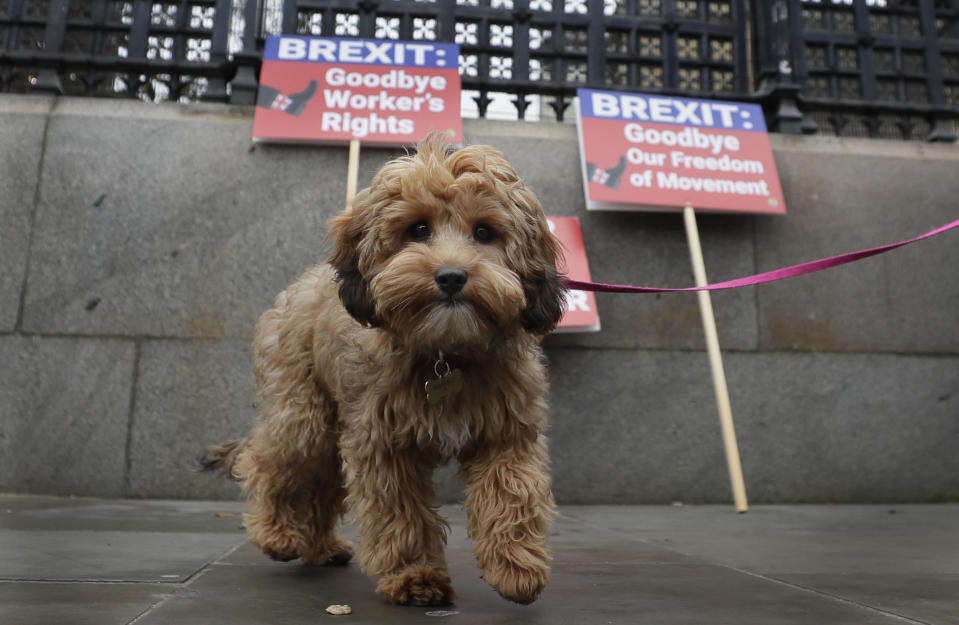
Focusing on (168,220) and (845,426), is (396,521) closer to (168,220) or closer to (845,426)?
(168,220)

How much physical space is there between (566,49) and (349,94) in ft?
7.73

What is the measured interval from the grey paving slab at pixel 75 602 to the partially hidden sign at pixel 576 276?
4.15m

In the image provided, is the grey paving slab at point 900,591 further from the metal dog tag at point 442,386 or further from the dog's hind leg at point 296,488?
the dog's hind leg at point 296,488

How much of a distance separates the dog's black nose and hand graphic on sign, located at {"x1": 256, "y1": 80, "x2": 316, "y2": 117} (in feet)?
15.7

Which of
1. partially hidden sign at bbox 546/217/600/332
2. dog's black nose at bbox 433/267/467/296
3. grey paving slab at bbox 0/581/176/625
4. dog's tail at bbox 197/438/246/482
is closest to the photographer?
grey paving slab at bbox 0/581/176/625

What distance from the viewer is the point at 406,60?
7.04 metres

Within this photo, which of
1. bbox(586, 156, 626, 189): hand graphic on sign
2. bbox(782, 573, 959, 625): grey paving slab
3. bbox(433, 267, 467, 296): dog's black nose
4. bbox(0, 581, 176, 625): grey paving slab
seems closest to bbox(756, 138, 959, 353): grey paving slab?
bbox(586, 156, 626, 189): hand graphic on sign

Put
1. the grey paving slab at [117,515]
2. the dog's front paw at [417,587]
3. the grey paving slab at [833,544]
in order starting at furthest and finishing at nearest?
the grey paving slab at [117,515]
the grey paving slab at [833,544]
the dog's front paw at [417,587]

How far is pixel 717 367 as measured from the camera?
630 centimetres

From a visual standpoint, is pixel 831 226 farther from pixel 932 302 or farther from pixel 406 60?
pixel 406 60

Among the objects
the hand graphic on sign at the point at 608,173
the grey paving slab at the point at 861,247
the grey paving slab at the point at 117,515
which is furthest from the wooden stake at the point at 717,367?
the grey paving slab at the point at 117,515

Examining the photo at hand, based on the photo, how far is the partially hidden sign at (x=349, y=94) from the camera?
680 cm

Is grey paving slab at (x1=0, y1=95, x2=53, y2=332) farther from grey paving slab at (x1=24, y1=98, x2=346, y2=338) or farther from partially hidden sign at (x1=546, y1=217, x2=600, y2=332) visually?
partially hidden sign at (x1=546, y1=217, x2=600, y2=332)

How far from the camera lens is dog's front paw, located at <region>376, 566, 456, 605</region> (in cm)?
277
